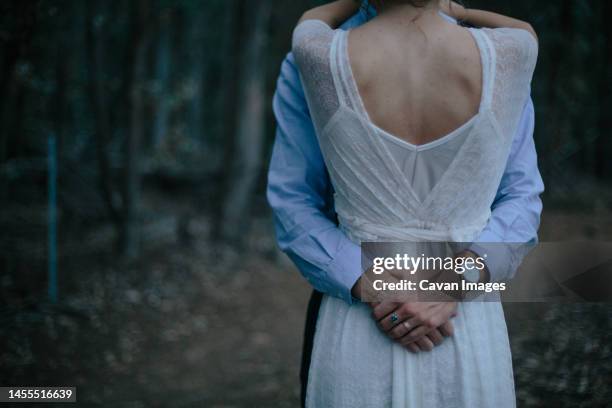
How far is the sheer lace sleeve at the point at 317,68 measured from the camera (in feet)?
4.65

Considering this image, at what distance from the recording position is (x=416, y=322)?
1.42 metres

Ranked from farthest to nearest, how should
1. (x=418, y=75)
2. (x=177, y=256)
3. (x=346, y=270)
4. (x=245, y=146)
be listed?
1. (x=245, y=146)
2. (x=177, y=256)
3. (x=346, y=270)
4. (x=418, y=75)

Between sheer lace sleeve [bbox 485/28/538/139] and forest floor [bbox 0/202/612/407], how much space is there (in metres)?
2.46

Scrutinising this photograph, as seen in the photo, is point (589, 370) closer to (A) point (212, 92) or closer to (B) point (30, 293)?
(B) point (30, 293)

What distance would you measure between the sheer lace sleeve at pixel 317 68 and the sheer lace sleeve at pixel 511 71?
38 cm

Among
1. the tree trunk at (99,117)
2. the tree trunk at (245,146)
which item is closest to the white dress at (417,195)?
the tree trunk at (99,117)

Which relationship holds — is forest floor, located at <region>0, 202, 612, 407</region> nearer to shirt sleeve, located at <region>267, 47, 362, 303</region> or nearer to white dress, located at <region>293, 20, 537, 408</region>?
white dress, located at <region>293, 20, 537, 408</region>

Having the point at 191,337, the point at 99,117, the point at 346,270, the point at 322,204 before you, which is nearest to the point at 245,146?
the point at 99,117

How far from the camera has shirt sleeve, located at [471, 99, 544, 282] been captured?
1.52 meters

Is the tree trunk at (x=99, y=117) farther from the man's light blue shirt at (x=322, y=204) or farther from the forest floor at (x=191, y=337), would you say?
the man's light blue shirt at (x=322, y=204)

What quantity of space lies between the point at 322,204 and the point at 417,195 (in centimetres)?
36

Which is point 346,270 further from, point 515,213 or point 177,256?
point 177,256

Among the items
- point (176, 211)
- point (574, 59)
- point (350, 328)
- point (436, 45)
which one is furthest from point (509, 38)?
point (176, 211)

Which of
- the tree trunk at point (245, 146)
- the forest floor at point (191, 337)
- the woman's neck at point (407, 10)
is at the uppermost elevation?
the woman's neck at point (407, 10)
